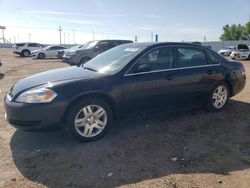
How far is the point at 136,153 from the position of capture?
399 cm

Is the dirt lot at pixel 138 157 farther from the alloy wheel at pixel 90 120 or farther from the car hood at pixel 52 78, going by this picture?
the car hood at pixel 52 78

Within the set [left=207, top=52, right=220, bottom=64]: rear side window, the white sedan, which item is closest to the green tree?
the white sedan

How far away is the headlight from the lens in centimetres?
398

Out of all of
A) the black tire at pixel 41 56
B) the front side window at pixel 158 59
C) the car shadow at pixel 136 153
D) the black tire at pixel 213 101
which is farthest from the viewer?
the black tire at pixel 41 56

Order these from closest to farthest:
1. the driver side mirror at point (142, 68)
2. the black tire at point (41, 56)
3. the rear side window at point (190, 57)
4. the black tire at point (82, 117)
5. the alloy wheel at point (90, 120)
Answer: the black tire at point (82, 117)
the alloy wheel at point (90, 120)
the driver side mirror at point (142, 68)
the rear side window at point (190, 57)
the black tire at point (41, 56)

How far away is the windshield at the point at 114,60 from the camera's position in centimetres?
472

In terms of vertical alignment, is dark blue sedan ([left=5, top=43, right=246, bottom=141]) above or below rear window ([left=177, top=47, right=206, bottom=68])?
below

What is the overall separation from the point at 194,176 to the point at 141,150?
0.94 metres

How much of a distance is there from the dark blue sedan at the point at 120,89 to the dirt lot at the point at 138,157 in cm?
36

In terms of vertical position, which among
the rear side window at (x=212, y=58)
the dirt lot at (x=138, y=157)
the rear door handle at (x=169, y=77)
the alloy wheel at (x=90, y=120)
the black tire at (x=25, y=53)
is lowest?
the dirt lot at (x=138, y=157)

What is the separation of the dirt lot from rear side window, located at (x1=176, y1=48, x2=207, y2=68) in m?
1.13

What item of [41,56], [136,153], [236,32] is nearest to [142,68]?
[136,153]

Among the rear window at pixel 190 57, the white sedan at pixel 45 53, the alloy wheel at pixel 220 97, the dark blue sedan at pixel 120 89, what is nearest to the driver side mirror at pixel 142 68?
the dark blue sedan at pixel 120 89

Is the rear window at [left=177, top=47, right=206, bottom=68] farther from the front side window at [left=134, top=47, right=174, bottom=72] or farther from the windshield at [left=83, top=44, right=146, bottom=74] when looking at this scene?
the windshield at [left=83, top=44, right=146, bottom=74]
